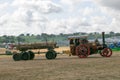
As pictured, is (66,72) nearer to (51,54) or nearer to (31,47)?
(51,54)

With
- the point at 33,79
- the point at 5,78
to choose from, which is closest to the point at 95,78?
the point at 33,79

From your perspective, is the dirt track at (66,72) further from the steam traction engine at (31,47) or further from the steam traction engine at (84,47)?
the steam traction engine at (31,47)

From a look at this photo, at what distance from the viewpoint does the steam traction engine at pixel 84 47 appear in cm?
3344

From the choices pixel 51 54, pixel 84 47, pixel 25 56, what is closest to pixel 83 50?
pixel 84 47

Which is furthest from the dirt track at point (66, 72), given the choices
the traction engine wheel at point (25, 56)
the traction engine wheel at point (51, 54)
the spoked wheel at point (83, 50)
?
the traction engine wheel at point (25, 56)

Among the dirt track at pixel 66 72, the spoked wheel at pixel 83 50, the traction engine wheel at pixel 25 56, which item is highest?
the spoked wheel at pixel 83 50

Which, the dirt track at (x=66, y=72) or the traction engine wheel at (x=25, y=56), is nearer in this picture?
the dirt track at (x=66, y=72)

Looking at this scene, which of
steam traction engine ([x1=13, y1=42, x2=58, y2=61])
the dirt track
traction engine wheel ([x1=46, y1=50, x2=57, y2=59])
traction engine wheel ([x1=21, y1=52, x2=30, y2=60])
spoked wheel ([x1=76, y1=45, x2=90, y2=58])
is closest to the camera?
the dirt track

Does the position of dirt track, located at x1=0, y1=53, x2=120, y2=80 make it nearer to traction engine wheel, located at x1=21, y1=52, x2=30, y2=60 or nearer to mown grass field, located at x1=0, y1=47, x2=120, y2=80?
mown grass field, located at x1=0, y1=47, x2=120, y2=80

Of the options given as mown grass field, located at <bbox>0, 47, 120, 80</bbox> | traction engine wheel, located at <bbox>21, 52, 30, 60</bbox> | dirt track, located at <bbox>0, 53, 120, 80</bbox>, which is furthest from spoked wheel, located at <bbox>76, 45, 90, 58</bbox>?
dirt track, located at <bbox>0, 53, 120, 80</bbox>

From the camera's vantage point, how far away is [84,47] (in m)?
33.4

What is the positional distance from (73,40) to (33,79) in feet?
59.9

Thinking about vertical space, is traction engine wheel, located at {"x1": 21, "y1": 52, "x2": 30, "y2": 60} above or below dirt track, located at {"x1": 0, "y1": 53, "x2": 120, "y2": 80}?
above

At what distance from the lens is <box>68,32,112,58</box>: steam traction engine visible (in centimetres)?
3344
